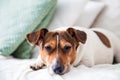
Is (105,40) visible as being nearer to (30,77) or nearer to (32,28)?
(32,28)

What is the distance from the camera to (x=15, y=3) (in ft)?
6.71

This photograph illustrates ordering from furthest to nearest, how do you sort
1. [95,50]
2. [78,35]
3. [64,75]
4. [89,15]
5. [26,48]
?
1. [89,15]
2. [26,48]
3. [95,50]
4. [78,35]
5. [64,75]

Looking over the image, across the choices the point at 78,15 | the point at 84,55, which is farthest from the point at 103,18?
the point at 84,55

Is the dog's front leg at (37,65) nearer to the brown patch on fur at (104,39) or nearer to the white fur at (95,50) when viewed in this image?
the white fur at (95,50)

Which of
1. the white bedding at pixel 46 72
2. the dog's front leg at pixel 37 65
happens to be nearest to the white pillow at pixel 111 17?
the white bedding at pixel 46 72

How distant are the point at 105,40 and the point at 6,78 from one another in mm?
689

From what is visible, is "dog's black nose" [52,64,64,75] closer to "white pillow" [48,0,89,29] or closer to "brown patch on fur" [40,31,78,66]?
"brown patch on fur" [40,31,78,66]

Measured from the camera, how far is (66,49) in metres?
1.53

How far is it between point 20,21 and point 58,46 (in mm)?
514

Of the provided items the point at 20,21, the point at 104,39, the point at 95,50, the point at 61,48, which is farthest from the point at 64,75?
the point at 20,21

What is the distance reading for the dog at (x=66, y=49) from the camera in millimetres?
1484

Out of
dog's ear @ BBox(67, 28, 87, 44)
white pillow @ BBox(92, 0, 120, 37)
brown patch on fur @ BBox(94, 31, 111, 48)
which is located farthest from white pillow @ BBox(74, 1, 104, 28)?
dog's ear @ BBox(67, 28, 87, 44)

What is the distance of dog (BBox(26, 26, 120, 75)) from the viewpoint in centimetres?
148

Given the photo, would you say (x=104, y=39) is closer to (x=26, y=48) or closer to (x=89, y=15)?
(x=89, y=15)
